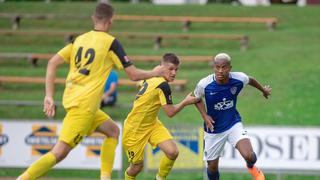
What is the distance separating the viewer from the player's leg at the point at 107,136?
11430 mm

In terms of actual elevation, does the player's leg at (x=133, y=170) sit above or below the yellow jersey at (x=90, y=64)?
below

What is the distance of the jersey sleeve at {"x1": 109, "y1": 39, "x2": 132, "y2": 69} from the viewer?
10992 mm

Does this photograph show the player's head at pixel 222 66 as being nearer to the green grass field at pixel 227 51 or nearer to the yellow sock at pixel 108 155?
the yellow sock at pixel 108 155

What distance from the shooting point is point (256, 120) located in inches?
854

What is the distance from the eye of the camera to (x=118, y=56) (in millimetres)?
11008

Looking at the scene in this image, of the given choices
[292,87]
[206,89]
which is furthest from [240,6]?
[206,89]

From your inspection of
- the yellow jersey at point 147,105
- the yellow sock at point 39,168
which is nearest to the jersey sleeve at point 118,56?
the yellow sock at point 39,168

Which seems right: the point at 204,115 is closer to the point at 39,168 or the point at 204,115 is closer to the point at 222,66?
the point at 222,66

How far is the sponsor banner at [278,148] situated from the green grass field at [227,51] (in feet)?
2.64

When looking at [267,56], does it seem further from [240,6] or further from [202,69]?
[240,6]

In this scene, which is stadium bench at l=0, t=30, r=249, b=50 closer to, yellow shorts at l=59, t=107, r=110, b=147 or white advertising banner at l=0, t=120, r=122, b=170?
white advertising banner at l=0, t=120, r=122, b=170

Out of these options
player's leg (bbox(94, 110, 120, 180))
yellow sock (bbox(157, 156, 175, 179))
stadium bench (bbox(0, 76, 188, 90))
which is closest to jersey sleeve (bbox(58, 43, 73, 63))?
player's leg (bbox(94, 110, 120, 180))

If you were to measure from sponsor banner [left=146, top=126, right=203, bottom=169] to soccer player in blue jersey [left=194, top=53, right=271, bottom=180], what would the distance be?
4336mm

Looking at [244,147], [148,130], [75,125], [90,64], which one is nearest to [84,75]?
[90,64]
